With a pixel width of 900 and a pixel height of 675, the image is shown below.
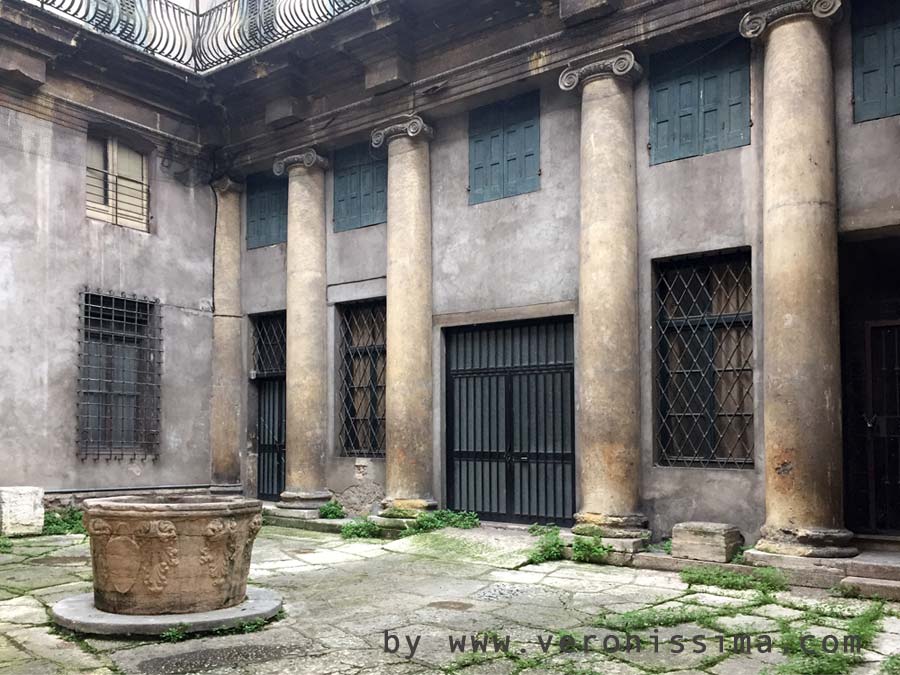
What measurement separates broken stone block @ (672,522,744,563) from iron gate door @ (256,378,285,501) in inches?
252

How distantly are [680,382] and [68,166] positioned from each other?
823cm

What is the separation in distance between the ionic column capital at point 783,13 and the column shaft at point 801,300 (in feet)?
0.22

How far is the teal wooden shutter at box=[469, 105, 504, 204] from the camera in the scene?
1052cm

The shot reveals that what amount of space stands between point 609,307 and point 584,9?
122 inches

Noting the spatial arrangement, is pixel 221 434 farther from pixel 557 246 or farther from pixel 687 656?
pixel 687 656

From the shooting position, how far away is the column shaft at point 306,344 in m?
11.7

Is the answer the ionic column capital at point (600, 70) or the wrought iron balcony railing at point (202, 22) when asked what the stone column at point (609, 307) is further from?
the wrought iron balcony railing at point (202, 22)

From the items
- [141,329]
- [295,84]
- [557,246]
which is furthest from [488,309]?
[141,329]

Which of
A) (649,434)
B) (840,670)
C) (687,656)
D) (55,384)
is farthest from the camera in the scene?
(55,384)

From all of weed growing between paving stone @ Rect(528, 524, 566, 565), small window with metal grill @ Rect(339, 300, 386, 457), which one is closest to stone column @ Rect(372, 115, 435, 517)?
small window with metal grill @ Rect(339, 300, 386, 457)

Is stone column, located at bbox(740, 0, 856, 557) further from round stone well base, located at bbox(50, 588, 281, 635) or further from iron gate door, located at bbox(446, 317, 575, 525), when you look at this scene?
round stone well base, located at bbox(50, 588, 281, 635)

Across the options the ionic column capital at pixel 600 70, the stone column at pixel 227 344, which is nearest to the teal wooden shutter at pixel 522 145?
the ionic column capital at pixel 600 70

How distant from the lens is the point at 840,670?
4.83 metres

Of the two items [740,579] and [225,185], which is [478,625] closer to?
[740,579]
